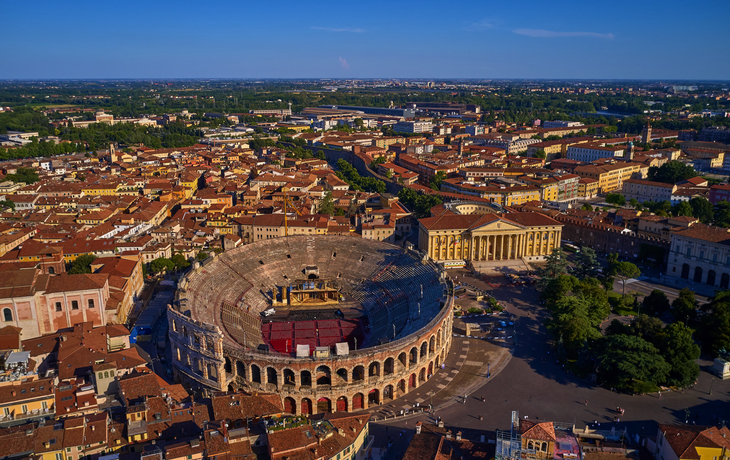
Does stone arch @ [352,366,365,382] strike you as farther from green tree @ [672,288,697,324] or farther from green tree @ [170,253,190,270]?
green tree @ [170,253,190,270]

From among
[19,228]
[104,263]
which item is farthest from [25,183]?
[104,263]

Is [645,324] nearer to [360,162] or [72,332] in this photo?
[72,332]

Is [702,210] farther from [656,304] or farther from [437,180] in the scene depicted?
[437,180]

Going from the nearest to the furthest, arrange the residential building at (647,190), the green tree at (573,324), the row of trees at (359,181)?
the green tree at (573,324)
the residential building at (647,190)
the row of trees at (359,181)

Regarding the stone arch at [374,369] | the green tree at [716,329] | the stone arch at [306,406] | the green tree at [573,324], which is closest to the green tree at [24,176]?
the stone arch at [306,406]

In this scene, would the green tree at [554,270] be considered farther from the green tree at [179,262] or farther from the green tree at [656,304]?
the green tree at [179,262]

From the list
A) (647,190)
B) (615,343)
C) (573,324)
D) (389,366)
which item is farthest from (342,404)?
(647,190)
